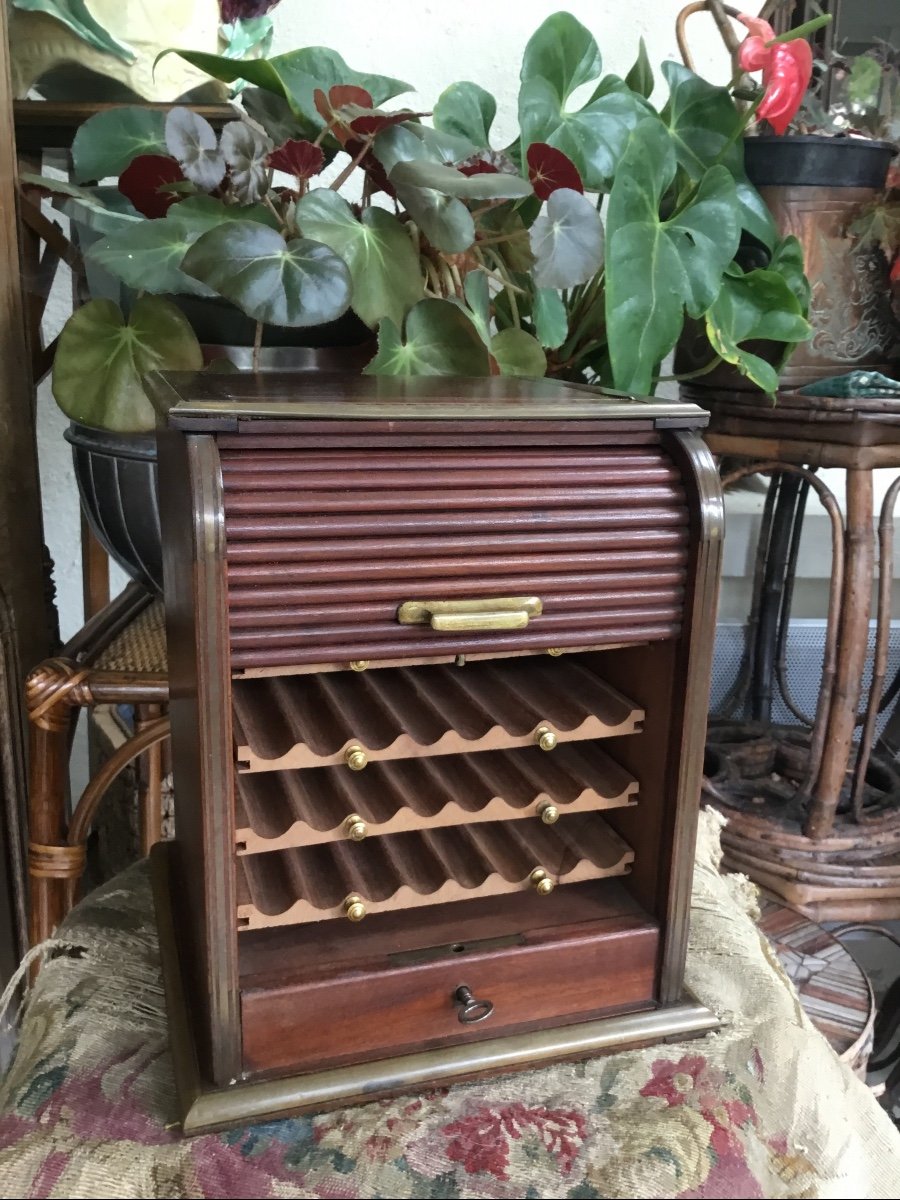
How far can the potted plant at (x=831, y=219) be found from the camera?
3.70ft

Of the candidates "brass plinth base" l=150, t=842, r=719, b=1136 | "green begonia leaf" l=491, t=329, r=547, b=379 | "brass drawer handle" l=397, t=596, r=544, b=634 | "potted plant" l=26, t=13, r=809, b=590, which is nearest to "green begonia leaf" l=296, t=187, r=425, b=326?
"potted plant" l=26, t=13, r=809, b=590

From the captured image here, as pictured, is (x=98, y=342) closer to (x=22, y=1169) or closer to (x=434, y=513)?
(x=434, y=513)

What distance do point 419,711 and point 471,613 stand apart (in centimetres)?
14

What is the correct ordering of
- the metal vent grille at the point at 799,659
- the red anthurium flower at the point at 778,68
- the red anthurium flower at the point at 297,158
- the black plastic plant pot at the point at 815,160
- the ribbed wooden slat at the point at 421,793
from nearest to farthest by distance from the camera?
the ribbed wooden slat at the point at 421,793 < the red anthurium flower at the point at 297,158 < the red anthurium flower at the point at 778,68 < the black plastic plant pot at the point at 815,160 < the metal vent grille at the point at 799,659

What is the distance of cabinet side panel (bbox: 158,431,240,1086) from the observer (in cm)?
52

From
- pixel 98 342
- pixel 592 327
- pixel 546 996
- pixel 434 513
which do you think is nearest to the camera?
pixel 434 513

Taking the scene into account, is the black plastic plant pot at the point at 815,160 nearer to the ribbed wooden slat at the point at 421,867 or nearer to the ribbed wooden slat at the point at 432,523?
the ribbed wooden slat at the point at 432,523

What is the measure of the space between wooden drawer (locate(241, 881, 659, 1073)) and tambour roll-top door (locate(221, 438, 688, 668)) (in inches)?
8.9

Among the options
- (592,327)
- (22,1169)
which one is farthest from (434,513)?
(592,327)

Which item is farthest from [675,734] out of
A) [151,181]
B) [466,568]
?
[151,181]

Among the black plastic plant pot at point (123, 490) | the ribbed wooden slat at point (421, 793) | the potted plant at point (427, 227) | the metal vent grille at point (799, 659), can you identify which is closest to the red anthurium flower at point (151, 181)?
the potted plant at point (427, 227)

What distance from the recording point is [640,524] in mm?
616

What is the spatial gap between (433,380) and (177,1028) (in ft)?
1.71

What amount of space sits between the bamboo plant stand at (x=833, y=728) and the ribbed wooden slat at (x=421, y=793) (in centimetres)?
56
